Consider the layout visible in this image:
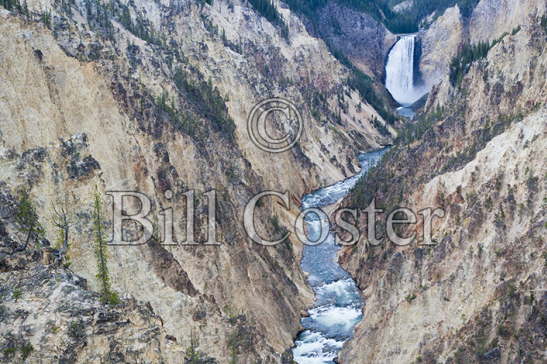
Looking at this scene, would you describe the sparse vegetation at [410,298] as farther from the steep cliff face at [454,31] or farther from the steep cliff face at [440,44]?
the steep cliff face at [440,44]

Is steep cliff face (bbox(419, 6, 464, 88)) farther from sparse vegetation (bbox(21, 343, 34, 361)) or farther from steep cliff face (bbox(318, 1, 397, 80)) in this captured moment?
sparse vegetation (bbox(21, 343, 34, 361))

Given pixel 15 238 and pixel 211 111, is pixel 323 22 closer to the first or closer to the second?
pixel 211 111

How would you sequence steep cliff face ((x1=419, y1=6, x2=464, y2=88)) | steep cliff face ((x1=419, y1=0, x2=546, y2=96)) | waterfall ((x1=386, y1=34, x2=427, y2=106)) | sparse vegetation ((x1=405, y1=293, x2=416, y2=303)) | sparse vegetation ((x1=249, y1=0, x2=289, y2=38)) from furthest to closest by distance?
waterfall ((x1=386, y1=34, x2=427, y2=106)) < steep cliff face ((x1=419, y1=6, x2=464, y2=88)) < steep cliff face ((x1=419, y1=0, x2=546, y2=96)) < sparse vegetation ((x1=249, y1=0, x2=289, y2=38)) < sparse vegetation ((x1=405, y1=293, x2=416, y2=303))

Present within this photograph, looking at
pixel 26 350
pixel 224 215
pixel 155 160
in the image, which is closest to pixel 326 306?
pixel 224 215

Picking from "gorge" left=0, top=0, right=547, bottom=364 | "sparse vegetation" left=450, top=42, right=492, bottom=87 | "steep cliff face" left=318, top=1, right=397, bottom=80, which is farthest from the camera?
"steep cliff face" left=318, top=1, right=397, bottom=80

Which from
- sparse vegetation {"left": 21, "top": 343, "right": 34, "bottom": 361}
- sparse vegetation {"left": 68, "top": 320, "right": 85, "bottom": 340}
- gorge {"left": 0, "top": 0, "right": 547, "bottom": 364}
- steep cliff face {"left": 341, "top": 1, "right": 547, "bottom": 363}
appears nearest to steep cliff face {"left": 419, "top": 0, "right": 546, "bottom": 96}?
gorge {"left": 0, "top": 0, "right": 547, "bottom": 364}

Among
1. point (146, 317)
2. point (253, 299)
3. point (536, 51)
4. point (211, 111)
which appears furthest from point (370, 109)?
point (146, 317)
